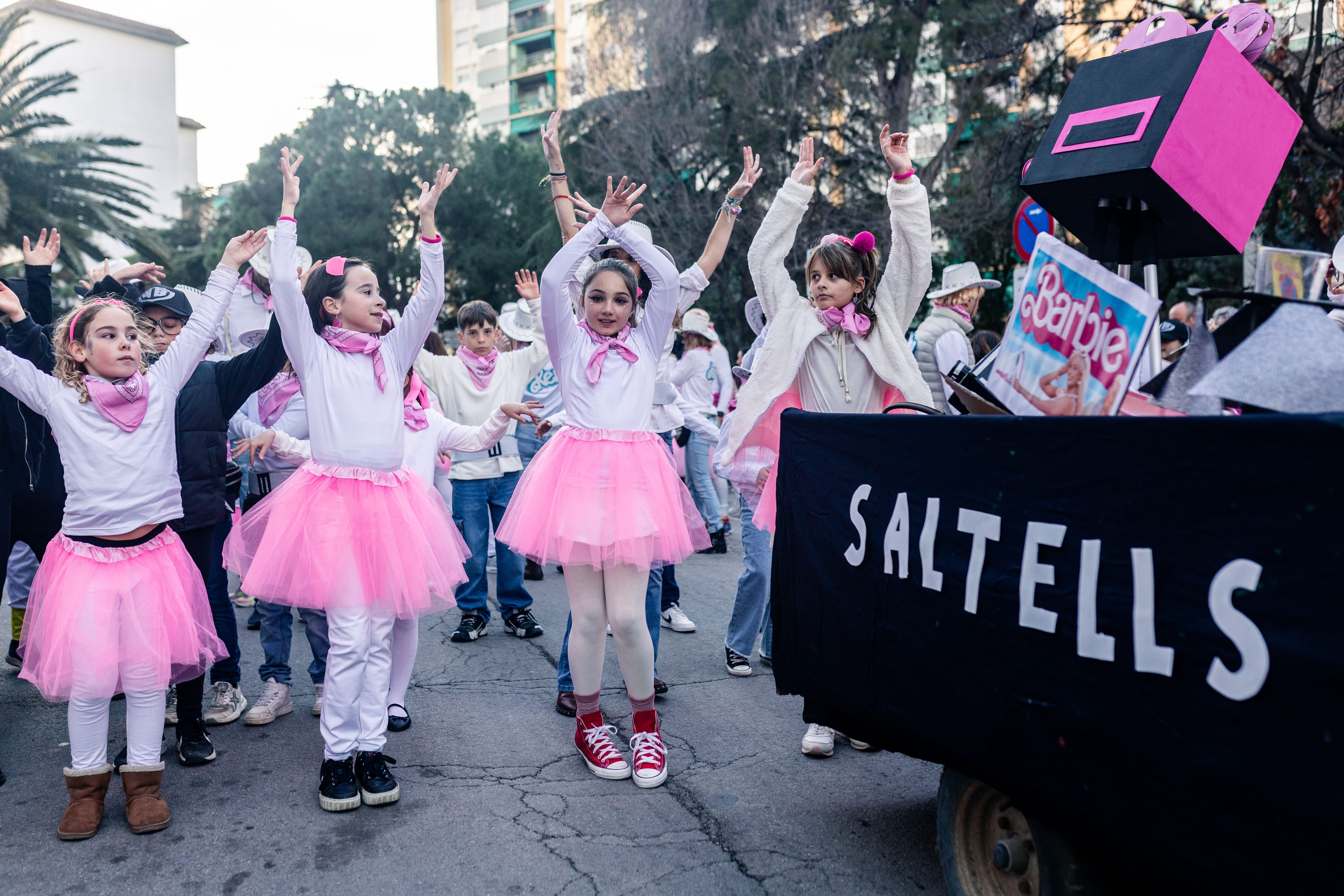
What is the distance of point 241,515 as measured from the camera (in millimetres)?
4168

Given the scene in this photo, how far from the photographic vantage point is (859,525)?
286cm

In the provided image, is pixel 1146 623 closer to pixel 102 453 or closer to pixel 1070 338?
pixel 1070 338

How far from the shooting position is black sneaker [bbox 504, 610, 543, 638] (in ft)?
20.0

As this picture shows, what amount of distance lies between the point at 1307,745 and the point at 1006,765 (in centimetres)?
74

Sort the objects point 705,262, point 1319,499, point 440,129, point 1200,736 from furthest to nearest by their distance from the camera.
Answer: point 440,129
point 705,262
point 1200,736
point 1319,499

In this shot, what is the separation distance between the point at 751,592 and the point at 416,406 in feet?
6.01

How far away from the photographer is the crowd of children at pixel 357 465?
3432mm

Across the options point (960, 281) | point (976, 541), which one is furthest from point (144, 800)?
point (960, 281)

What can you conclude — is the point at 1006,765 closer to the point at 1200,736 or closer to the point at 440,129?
the point at 1200,736

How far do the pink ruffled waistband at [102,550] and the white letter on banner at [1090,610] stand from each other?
2.98 m

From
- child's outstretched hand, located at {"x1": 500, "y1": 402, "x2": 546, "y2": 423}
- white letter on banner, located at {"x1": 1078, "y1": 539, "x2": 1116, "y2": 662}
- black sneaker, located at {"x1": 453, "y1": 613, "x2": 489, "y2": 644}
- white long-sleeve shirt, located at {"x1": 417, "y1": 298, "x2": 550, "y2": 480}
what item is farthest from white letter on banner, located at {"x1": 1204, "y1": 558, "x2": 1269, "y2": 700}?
white long-sleeve shirt, located at {"x1": 417, "y1": 298, "x2": 550, "y2": 480}

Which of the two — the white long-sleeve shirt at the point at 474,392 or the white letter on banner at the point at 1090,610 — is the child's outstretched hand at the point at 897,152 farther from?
the white long-sleeve shirt at the point at 474,392

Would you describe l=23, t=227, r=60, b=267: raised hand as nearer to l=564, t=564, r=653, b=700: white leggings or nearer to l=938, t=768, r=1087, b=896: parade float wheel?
l=564, t=564, r=653, b=700: white leggings

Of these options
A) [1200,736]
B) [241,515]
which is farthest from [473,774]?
[1200,736]
